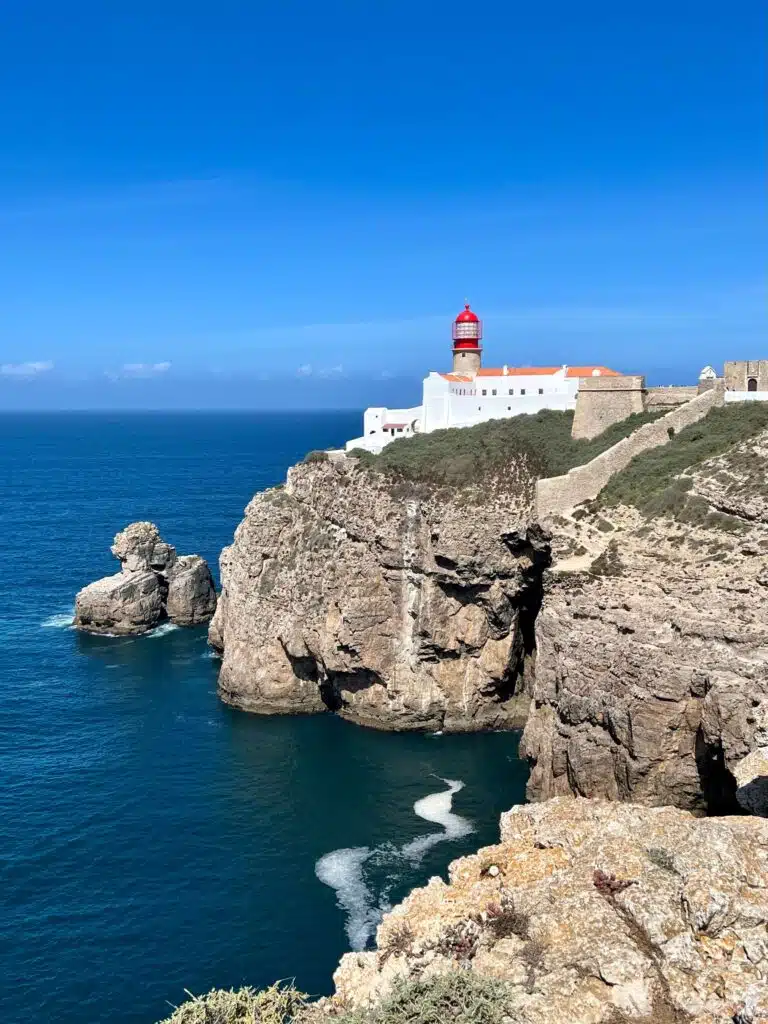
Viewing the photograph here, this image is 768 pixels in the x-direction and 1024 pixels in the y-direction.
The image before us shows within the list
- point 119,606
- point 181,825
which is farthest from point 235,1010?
point 119,606

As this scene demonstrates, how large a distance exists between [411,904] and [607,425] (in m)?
40.4

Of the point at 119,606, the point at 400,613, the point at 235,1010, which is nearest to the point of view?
the point at 235,1010

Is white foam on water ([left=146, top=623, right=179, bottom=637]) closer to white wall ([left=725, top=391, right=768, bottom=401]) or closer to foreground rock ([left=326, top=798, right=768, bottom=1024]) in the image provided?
white wall ([left=725, top=391, right=768, bottom=401])

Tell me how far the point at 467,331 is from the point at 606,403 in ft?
55.3

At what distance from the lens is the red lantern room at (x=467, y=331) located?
6681cm

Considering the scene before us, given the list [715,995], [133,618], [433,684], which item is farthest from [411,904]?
[133,618]

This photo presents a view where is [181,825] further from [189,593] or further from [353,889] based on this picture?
[189,593]

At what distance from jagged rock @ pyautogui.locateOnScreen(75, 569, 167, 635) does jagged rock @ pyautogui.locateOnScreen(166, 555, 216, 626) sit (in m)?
1.58

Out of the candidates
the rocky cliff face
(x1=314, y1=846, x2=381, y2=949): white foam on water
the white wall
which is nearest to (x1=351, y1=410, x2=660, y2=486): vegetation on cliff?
the rocky cliff face

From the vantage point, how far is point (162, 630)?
6694 cm

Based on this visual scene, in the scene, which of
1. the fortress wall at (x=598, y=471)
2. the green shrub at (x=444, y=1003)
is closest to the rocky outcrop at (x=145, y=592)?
the fortress wall at (x=598, y=471)

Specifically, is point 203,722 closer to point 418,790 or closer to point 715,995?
point 418,790

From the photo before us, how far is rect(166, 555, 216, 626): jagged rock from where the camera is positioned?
6812 cm

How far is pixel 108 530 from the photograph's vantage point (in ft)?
321
